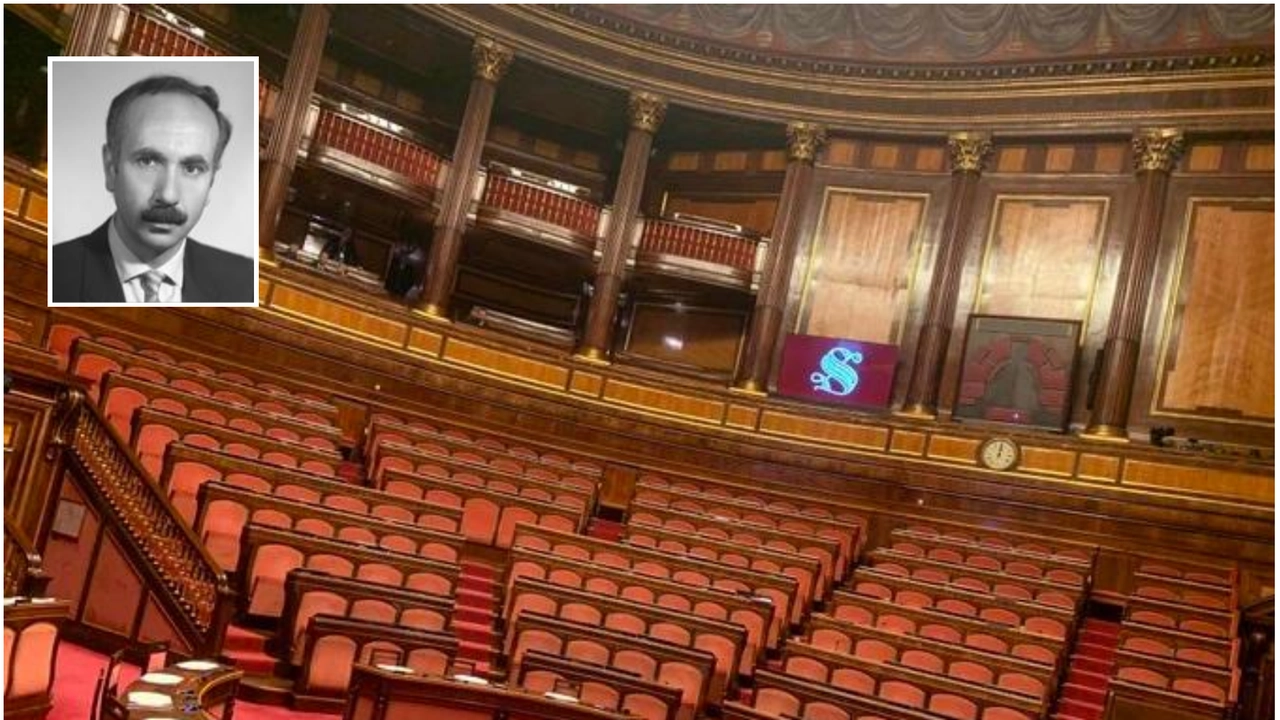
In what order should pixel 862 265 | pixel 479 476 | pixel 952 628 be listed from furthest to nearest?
pixel 862 265, pixel 479 476, pixel 952 628

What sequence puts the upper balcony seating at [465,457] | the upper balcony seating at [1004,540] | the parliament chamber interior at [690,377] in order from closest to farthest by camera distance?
the parliament chamber interior at [690,377] < the upper balcony seating at [465,457] < the upper balcony seating at [1004,540]

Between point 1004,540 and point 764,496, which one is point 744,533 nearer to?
point 764,496

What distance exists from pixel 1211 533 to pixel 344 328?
653cm

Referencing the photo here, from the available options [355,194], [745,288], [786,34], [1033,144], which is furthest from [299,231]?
[1033,144]

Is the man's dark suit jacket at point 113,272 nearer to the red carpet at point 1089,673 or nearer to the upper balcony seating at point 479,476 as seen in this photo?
the upper balcony seating at point 479,476

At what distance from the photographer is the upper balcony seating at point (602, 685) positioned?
176 inches

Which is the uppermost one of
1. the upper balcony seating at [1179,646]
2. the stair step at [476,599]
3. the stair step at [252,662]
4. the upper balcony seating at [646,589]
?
the upper balcony seating at [1179,646]

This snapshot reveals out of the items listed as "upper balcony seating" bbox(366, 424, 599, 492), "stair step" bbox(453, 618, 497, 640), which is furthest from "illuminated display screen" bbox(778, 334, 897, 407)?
"stair step" bbox(453, 618, 497, 640)

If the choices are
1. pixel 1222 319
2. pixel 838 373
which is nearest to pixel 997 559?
pixel 838 373

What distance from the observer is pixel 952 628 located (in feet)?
20.0

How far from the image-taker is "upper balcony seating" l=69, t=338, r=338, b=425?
6.80m

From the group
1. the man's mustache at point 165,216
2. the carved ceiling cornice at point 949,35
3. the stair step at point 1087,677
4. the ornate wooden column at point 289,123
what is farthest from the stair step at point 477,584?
the carved ceiling cornice at point 949,35

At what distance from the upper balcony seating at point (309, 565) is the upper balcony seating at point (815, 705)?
155cm

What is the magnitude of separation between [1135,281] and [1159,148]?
1.09 m
